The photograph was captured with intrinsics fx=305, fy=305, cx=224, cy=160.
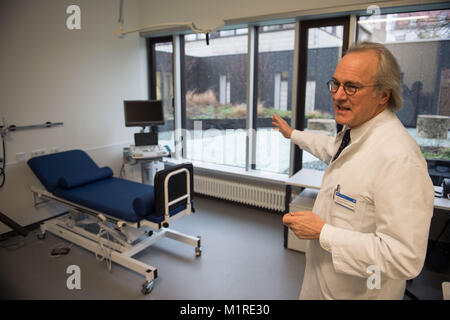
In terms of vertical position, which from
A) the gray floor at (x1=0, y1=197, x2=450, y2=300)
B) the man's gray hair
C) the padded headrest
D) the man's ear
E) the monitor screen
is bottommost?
the gray floor at (x1=0, y1=197, x2=450, y2=300)

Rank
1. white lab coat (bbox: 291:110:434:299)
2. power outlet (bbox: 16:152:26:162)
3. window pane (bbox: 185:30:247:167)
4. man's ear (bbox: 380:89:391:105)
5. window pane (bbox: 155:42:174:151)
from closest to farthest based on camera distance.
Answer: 1. white lab coat (bbox: 291:110:434:299)
2. man's ear (bbox: 380:89:391:105)
3. power outlet (bbox: 16:152:26:162)
4. window pane (bbox: 185:30:247:167)
5. window pane (bbox: 155:42:174:151)

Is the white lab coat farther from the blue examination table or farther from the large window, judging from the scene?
the large window

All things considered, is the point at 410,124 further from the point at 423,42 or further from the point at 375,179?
the point at 375,179

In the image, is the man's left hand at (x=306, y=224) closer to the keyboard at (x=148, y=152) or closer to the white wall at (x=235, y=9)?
the white wall at (x=235, y=9)

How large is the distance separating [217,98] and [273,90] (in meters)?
0.87

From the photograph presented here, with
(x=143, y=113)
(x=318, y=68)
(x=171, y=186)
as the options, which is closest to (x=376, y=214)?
(x=171, y=186)

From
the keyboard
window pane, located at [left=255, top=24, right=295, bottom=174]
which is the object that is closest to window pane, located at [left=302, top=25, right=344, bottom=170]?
window pane, located at [left=255, top=24, right=295, bottom=174]

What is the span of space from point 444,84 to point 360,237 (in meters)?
2.79

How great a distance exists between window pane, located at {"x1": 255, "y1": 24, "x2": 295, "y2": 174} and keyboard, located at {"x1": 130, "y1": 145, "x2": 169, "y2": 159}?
4.15 feet

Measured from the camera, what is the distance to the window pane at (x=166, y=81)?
4672 millimetres

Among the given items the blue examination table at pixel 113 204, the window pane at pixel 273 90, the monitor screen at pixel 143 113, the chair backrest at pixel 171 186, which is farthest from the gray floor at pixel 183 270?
the monitor screen at pixel 143 113

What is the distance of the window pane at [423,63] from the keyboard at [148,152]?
2.58 metres

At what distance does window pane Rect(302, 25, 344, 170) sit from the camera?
11.0 ft
